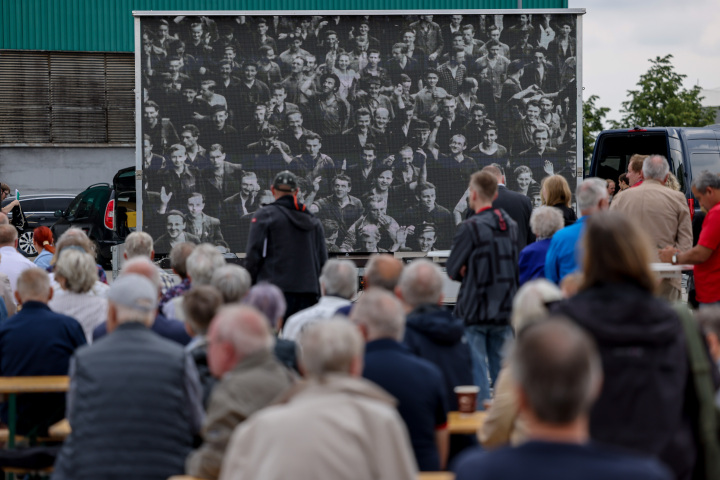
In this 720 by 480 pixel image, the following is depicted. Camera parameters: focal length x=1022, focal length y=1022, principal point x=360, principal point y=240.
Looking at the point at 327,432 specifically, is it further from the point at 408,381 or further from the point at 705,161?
the point at 705,161

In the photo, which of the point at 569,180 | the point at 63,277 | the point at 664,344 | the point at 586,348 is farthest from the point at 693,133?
the point at 586,348

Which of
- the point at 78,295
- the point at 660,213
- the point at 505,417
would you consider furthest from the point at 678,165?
the point at 505,417

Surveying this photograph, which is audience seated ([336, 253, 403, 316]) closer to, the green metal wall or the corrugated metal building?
the green metal wall

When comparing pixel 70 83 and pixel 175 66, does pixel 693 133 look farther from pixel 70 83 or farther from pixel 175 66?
pixel 70 83

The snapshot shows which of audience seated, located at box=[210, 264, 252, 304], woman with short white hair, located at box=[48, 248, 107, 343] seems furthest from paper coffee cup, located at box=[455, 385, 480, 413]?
woman with short white hair, located at box=[48, 248, 107, 343]

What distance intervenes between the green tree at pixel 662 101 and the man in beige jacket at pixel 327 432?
37806 millimetres

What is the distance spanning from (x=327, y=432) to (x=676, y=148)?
42.3ft

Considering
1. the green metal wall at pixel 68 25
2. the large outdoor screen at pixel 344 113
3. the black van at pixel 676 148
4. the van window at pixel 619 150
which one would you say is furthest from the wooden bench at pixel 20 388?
the green metal wall at pixel 68 25

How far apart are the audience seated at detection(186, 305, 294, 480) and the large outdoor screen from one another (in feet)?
22.9

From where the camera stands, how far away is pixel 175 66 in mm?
11016

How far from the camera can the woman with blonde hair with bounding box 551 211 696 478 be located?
3.58 metres

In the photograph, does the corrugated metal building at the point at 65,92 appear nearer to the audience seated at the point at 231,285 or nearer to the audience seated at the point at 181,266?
the audience seated at the point at 181,266

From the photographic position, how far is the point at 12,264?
29.8 ft

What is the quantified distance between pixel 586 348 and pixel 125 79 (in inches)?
1323
